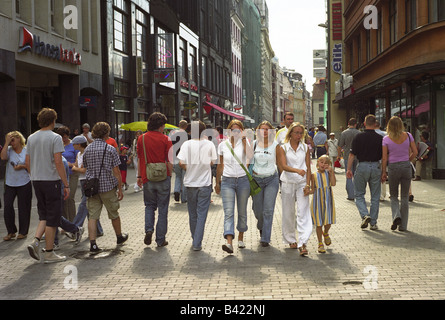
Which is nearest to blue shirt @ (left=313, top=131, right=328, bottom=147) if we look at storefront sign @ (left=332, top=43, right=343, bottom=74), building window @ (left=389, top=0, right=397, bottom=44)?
building window @ (left=389, top=0, right=397, bottom=44)

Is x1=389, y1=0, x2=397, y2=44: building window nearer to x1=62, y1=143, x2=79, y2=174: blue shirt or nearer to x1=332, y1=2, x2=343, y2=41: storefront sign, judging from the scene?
x1=332, y1=2, x2=343, y2=41: storefront sign

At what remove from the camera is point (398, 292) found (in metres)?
5.80

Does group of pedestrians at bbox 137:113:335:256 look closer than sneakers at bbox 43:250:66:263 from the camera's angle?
No

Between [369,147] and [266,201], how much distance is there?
2.43 m

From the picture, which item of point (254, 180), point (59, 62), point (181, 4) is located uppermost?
point (181, 4)

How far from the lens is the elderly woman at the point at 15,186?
927 centimetres

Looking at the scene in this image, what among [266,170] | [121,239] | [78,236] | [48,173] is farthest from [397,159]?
[48,173]

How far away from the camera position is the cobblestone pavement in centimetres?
594

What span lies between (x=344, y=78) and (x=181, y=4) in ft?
51.6

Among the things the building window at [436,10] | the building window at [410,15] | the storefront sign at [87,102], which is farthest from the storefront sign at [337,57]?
the building window at [436,10]

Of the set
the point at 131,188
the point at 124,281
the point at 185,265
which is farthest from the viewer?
the point at 131,188

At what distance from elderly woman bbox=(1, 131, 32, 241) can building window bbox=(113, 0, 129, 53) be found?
797 inches

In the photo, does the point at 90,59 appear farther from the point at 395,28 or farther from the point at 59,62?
the point at 395,28
